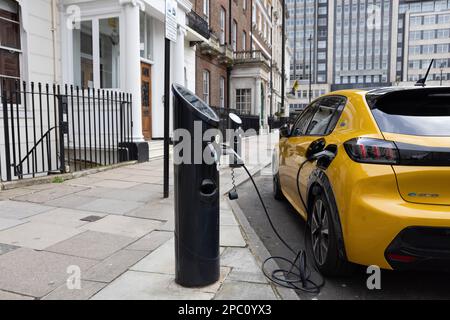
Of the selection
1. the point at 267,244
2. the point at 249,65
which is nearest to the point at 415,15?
the point at 249,65

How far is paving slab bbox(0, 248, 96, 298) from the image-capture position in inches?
119

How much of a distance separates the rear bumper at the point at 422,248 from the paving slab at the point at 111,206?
3772 mm

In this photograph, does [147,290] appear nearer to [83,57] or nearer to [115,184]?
[115,184]

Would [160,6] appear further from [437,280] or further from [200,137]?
[437,280]

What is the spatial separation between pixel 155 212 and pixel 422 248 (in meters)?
3.66

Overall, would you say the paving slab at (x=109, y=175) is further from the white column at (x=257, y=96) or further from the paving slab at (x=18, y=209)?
the white column at (x=257, y=96)

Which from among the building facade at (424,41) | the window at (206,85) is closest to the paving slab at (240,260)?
the window at (206,85)

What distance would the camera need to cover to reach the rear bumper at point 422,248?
262cm

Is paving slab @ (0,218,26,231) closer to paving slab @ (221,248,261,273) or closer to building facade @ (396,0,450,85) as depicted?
paving slab @ (221,248,261,273)

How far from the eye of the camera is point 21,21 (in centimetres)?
947

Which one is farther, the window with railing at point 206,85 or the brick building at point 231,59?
the window with railing at point 206,85

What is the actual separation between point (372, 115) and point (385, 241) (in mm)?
1042

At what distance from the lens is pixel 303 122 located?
16.9ft

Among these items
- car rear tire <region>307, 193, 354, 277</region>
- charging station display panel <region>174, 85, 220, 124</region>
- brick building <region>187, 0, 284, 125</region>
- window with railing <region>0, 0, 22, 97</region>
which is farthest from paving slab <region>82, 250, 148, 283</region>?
brick building <region>187, 0, 284, 125</region>
